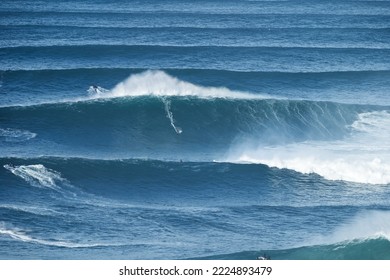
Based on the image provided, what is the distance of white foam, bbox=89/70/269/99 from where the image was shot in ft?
132

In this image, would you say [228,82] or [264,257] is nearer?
[264,257]

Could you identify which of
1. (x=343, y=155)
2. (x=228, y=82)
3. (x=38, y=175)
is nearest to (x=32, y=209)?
(x=38, y=175)

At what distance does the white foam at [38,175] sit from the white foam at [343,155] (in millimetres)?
7577

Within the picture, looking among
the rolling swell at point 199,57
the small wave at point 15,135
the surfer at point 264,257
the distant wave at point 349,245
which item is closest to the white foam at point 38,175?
Result: the small wave at point 15,135

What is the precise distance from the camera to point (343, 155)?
111 ft

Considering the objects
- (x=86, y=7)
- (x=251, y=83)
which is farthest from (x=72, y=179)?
(x=86, y=7)

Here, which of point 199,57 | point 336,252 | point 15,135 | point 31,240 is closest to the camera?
point 336,252

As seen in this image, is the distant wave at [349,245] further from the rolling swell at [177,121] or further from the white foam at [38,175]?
the rolling swell at [177,121]

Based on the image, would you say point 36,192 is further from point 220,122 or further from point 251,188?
point 220,122

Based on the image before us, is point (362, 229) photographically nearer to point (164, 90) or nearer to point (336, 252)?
point (336, 252)

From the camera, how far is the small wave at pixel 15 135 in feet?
114

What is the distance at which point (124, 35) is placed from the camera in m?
51.2

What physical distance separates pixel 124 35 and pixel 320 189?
78.9 feet

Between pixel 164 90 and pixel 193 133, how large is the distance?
444 centimetres
